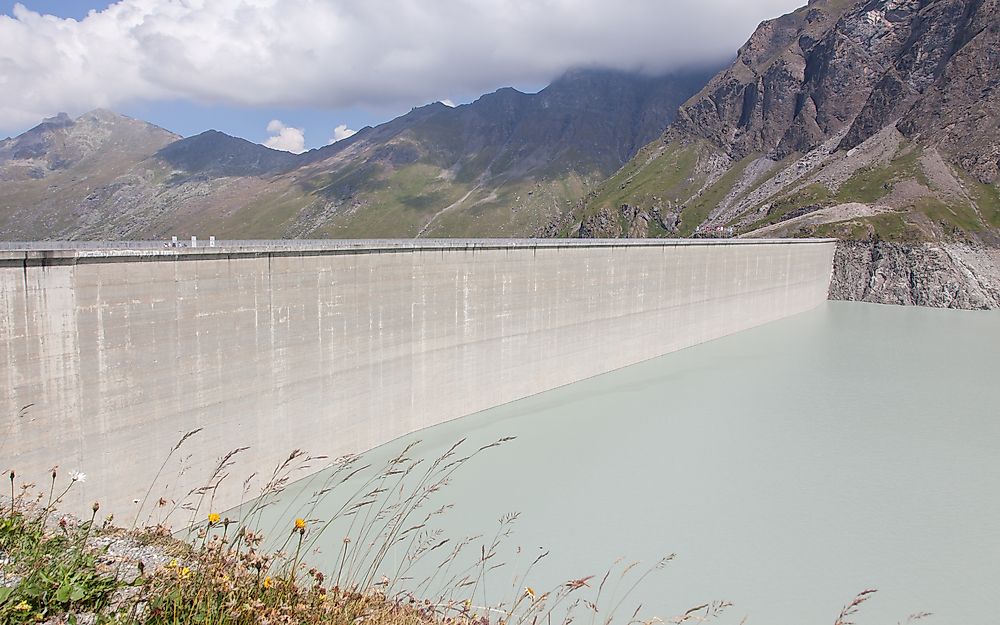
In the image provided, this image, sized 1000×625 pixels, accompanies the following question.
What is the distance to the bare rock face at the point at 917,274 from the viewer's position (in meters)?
54.3

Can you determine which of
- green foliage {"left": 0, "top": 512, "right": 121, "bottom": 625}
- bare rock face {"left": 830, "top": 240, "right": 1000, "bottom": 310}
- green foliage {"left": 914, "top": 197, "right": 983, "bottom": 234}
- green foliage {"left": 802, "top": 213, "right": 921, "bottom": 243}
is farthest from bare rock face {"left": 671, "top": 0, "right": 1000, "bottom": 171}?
green foliage {"left": 0, "top": 512, "right": 121, "bottom": 625}

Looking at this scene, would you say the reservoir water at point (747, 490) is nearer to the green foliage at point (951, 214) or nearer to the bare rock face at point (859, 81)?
the green foliage at point (951, 214)

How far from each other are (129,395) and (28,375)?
1916 mm

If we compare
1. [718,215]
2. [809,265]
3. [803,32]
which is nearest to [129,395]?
[809,265]

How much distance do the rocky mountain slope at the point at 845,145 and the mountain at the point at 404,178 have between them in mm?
29257

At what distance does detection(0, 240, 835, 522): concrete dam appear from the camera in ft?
42.2

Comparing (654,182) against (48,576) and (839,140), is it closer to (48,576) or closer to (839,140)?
(839,140)

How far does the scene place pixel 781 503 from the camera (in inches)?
669

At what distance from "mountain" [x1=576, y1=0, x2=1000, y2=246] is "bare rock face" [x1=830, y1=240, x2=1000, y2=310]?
1.31 meters

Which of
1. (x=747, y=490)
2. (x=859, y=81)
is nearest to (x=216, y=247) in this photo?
(x=747, y=490)

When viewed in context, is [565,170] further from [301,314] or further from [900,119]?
[301,314]

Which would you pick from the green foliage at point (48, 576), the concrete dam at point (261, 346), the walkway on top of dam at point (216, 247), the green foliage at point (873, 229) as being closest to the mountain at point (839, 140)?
the green foliage at point (873, 229)

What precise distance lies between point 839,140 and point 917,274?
43.9m

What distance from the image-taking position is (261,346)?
1675 centimetres
